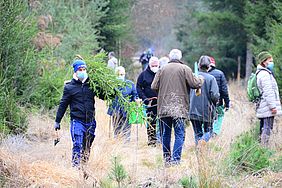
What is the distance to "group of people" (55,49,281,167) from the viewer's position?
7.54 metres

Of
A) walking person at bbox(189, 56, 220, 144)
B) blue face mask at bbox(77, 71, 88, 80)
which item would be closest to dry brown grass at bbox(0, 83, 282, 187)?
walking person at bbox(189, 56, 220, 144)

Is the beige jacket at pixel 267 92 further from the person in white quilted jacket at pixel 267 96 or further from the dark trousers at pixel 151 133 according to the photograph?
the dark trousers at pixel 151 133

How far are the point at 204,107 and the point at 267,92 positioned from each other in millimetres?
1285

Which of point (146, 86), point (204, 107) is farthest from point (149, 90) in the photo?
point (204, 107)

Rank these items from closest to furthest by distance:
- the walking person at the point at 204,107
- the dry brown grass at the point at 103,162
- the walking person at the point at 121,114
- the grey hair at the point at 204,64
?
the dry brown grass at the point at 103,162 → the walking person at the point at 204,107 → the grey hair at the point at 204,64 → the walking person at the point at 121,114

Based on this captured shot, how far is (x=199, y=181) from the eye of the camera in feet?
19.6

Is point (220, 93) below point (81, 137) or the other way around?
the other way around

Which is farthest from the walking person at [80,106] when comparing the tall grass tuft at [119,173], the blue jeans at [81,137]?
the tall grass tuft at [119,173]

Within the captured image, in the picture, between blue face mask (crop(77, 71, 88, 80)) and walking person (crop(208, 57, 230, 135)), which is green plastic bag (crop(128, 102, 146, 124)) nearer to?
blue face mask (crop(77, 71, 88, 80))

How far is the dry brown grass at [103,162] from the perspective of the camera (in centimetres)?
630

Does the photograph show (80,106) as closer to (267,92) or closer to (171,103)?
(171,103)

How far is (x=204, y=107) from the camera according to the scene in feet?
28.7

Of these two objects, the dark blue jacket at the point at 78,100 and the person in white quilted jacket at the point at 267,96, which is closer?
the dark blue jacket at the point at 78,100

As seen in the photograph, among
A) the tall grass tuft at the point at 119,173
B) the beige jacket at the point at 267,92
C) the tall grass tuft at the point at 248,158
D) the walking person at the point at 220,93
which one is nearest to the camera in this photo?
the tall grass tuft at the point at 119,173
